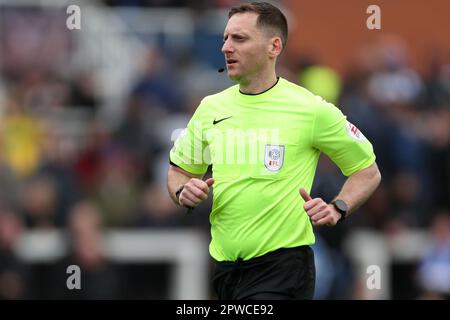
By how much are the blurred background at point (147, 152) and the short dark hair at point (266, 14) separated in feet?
13.0

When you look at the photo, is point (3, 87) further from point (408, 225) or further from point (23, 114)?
point (408, 225)

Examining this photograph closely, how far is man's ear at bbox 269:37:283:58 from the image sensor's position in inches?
313

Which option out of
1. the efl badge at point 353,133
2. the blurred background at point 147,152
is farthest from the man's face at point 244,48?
the blurred background at point 147,152

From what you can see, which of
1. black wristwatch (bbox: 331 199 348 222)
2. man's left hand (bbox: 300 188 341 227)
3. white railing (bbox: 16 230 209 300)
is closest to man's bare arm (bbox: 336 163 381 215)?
black wristwatch (bbox: 331 199 348 222)

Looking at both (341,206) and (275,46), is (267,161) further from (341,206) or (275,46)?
(275,46)

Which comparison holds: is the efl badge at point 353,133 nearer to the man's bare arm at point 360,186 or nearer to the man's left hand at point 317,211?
the man's bare arm at point 360,186

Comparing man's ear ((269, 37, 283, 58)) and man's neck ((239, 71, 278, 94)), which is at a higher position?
man's ear ((269, 37, 283, 58))

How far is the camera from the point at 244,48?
7836 mm

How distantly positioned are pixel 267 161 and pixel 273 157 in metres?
0.04

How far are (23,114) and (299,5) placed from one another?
479 centimetres

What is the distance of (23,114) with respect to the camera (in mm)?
15344

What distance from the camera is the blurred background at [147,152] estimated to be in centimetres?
1359

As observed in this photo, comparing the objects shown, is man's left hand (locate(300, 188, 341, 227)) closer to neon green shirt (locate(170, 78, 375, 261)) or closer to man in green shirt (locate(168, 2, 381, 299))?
man in green shirt (locate(168, 2, 381, 299))
